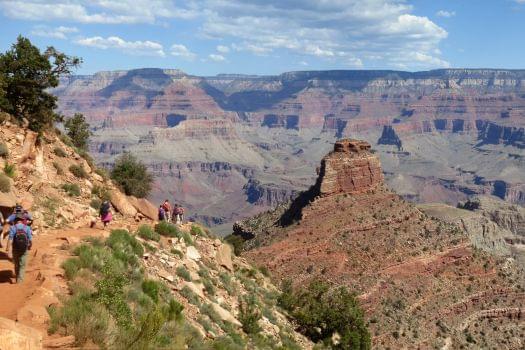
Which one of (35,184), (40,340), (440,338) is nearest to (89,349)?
(40,340)

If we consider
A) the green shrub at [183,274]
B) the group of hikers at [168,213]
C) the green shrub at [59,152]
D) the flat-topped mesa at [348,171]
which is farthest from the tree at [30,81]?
the flat-topped mesa at [348,171]

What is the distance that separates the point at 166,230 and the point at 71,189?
7.01m

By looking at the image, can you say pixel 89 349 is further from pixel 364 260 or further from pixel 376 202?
pixel 376 202

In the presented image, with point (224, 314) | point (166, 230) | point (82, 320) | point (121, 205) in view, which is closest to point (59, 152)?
point (121, 205)

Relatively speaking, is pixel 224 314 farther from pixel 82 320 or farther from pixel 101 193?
pixel 101 193

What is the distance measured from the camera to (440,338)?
156ft

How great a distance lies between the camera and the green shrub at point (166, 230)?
26766 mm

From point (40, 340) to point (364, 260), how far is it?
158 ft

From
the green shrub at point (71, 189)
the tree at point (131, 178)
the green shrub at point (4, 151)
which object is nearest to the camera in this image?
the green shrub at point (4, 151)

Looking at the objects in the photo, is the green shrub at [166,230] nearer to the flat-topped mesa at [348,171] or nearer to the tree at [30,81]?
the tree at [30,81]

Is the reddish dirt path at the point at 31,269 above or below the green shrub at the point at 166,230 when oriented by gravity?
above

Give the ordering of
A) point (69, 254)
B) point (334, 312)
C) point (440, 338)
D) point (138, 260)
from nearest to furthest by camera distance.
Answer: point (69, 254), point (138, 260), point (334, 312), point (440, 338)

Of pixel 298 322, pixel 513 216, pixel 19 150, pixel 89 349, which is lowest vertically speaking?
pixel 513 216

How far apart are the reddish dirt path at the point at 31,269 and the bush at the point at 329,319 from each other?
47.8 feet
